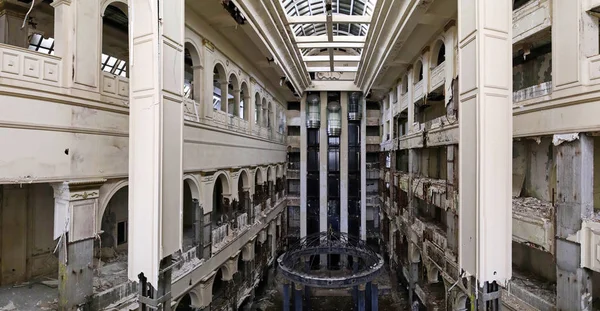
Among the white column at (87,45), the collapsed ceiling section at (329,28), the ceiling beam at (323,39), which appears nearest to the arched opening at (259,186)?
the collapsed ceiling section at (329,28)

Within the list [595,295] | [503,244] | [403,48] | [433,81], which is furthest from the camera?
[403,48]

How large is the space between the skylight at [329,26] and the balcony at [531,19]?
15.9 feet

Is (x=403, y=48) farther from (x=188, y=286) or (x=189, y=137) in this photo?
(x=188, y=286)

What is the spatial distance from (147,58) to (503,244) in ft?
17.6

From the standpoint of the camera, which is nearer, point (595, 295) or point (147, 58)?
point (147, 58)

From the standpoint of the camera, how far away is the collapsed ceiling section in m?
11.2

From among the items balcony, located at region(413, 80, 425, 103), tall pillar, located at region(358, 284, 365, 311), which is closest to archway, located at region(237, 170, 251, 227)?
tall pillar, located at region(358, 284, 365, 311)

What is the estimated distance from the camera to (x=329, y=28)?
456 inches

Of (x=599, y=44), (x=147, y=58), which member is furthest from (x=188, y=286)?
(x=599, y=44)

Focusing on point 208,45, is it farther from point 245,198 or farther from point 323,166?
point 323,166

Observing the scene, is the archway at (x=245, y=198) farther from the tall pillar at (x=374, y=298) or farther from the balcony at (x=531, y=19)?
the balcony at (x=531, y=19)

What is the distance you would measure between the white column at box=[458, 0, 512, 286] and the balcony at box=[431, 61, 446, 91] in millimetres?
6540

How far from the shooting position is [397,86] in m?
17.9

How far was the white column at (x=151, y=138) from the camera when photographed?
429 cm
